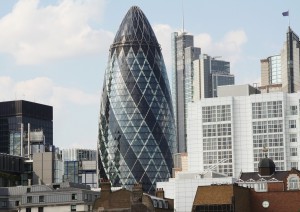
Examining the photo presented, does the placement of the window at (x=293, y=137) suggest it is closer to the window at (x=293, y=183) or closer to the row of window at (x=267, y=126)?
the row of window at (x=267, y=126)

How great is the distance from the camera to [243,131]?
187 m

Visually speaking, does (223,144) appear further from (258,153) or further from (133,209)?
(133,209)

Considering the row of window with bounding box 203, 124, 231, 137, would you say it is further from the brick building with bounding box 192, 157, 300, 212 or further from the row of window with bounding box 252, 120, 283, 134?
the brick building with bounding box 192, 157, 300, 212

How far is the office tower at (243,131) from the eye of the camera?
185 meters

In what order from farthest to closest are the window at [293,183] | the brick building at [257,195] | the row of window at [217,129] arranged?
1. the row of window at [217,129]
2. the window at [293,183]
3. the brick building at [257,195]

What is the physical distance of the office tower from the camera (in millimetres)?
185000

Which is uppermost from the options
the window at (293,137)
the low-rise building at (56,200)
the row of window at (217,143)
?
the window at (293,137)

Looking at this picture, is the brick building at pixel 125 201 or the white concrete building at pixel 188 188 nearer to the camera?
the brick building at pixel 125 201

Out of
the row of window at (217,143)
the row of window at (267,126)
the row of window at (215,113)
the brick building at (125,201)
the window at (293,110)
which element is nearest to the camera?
the brick building at (125,201)

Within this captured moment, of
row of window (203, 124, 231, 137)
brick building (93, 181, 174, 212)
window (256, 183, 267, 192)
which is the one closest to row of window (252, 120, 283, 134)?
row of window (203, 124, 231, 137)

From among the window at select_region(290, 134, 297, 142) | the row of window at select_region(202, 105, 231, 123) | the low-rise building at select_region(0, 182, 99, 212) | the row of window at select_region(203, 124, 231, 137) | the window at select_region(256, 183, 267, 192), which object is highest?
the row of window at select_region(202, 105, 231, 123)

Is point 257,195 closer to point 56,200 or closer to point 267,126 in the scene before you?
point 56,200

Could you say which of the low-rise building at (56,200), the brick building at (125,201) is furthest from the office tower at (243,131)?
the brick building at (125,201)

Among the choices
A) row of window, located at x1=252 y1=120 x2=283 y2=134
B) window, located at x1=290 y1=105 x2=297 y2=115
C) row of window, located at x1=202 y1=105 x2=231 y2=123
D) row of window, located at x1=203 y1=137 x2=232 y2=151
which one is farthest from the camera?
row of window, located at x1=202 y1=105 x2=231 y2=123
